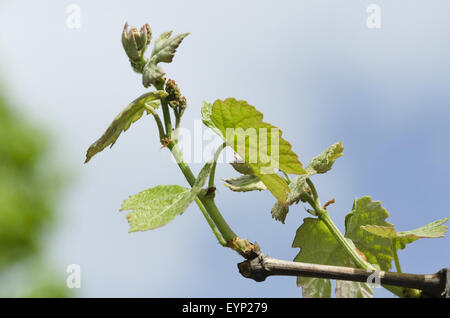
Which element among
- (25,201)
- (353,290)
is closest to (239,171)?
(353,290)

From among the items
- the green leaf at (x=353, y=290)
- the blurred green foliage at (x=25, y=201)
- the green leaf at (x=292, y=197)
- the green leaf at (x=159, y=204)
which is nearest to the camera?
the green leaf at (x=159, y=204)

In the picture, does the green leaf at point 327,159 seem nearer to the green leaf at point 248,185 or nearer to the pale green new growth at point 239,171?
the pale green new growth at point 239,171

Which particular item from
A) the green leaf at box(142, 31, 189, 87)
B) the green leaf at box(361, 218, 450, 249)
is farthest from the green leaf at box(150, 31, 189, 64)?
the green leaf at box(361, 218, 450, 249)

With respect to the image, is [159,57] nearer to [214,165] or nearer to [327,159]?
[214,165]

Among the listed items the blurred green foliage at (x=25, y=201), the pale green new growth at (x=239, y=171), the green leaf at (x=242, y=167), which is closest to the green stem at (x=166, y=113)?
→ the pale green new growth at (x=239, y=171)
